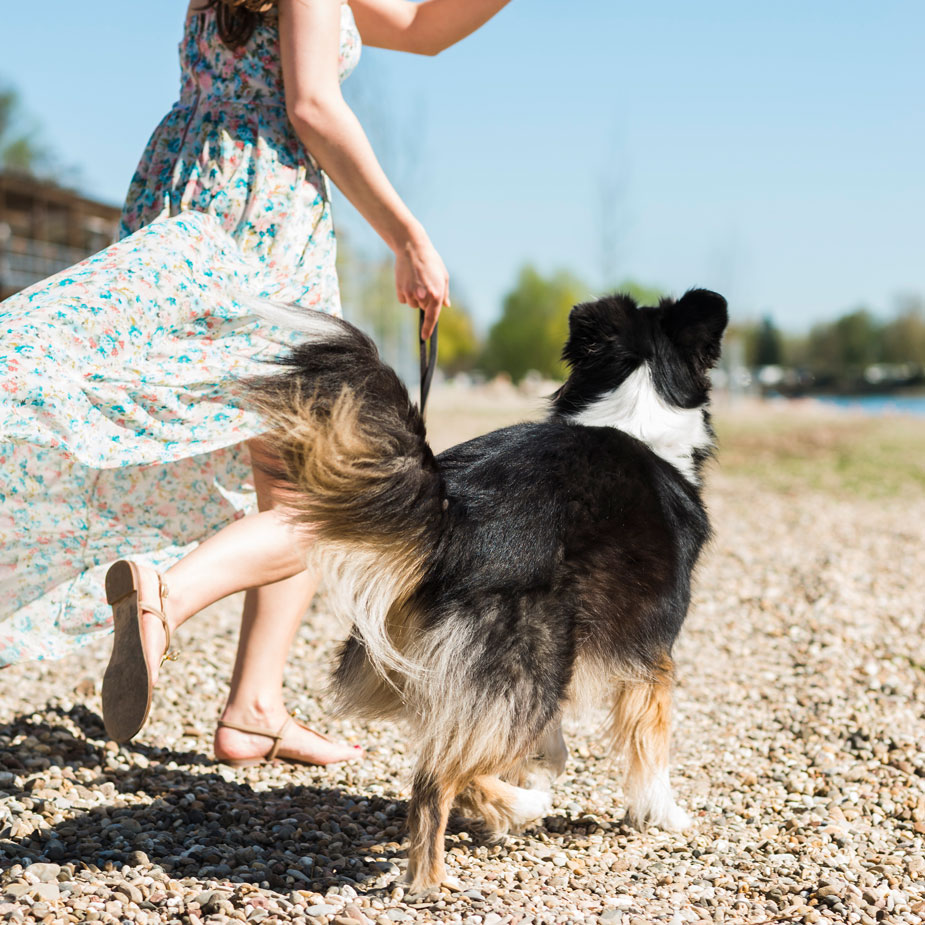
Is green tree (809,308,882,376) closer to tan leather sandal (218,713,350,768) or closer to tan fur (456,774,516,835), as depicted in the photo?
tan leather sandal (218,713,350,768)

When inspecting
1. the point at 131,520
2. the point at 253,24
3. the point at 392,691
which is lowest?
the point at 392,691

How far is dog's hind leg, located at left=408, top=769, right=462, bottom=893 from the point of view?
2109 millimetres

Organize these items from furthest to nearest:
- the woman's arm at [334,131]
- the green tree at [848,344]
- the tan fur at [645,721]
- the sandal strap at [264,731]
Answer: the green tree at [848,344], the sandal strap at [264,731], the tan fur at [645,721], the woman's arm at [334,131]

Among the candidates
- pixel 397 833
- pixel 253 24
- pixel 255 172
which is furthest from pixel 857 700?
pixel 253 24

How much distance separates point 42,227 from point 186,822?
2037 centimetres

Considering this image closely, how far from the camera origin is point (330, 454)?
1.97 metres

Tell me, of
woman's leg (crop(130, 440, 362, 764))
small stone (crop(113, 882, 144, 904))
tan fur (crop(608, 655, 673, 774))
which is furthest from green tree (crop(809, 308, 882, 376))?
small stone (crop(113, 882, 144, 904))

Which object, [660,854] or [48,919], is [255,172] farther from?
[660,854]

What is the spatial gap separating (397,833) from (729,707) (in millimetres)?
1592

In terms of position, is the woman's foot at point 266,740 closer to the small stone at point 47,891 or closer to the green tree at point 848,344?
the small stone at point 47,891

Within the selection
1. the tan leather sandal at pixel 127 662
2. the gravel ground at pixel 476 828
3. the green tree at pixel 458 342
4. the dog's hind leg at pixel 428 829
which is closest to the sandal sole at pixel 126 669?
the tan leather sandal at pixel 127 662

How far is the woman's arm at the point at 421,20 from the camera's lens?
2973mm

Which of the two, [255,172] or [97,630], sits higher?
[255,172]

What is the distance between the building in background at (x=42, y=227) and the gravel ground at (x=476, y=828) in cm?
1663
